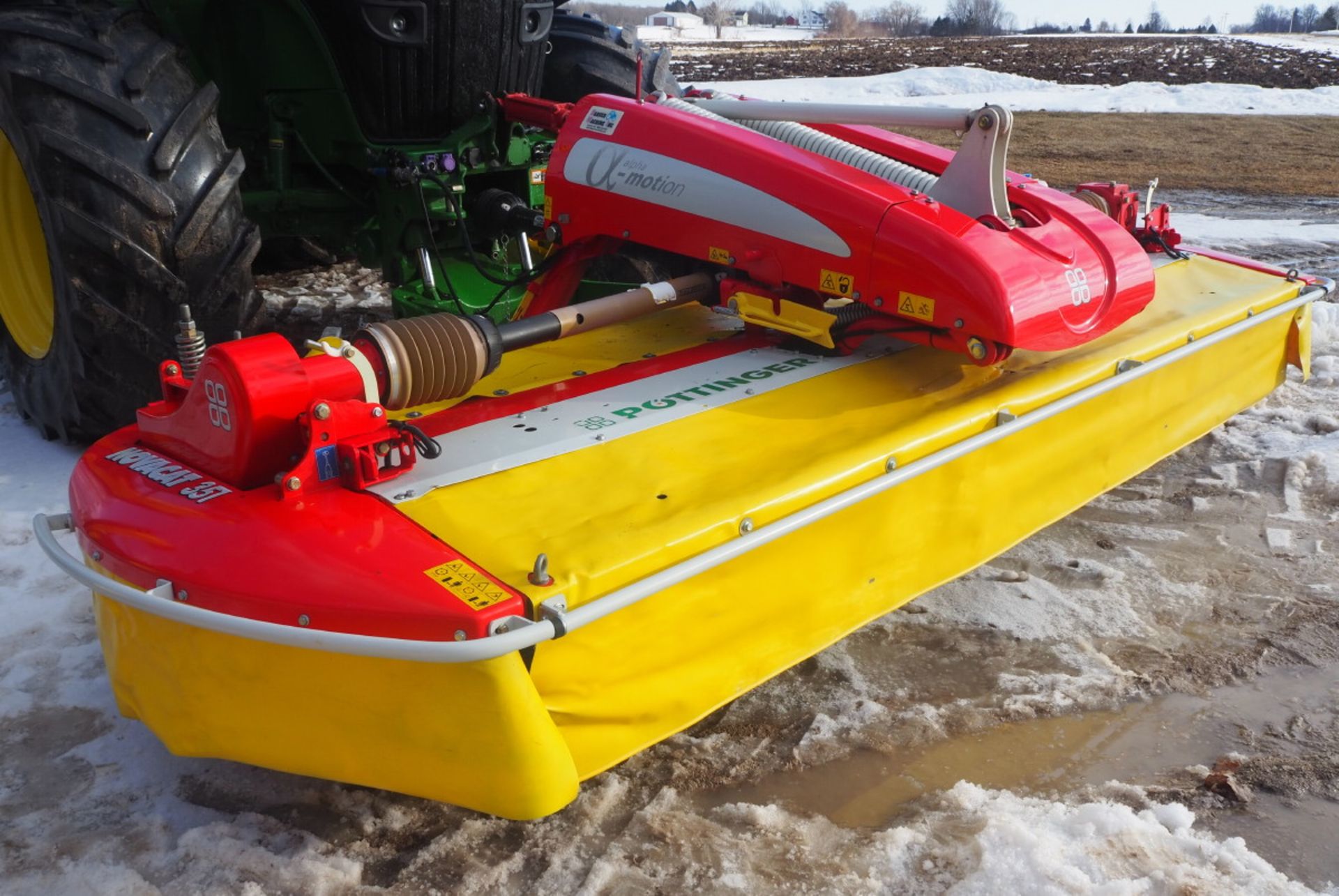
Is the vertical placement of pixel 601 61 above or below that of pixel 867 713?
above

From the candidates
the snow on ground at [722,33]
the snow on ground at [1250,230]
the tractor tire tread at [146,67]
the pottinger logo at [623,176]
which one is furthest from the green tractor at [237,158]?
the snow on ground at [722,33]

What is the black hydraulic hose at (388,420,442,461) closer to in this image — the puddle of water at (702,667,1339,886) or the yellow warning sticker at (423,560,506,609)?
the yellow warning sticker at (423,560,506,609)

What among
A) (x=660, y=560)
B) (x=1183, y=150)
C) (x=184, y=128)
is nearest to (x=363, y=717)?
(x=660, y=560)

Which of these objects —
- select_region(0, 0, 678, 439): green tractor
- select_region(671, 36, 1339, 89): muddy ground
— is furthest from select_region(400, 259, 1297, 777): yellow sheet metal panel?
select_region(671, 36, 1339, 89): muddy ground

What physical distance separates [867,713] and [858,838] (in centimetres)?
38

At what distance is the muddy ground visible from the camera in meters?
19.1

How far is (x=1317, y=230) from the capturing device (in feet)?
23.1

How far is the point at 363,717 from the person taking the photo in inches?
74.3

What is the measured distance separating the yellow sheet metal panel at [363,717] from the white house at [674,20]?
5985 centimetres

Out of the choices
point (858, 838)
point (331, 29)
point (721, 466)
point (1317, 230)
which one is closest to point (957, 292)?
point (721, 466)

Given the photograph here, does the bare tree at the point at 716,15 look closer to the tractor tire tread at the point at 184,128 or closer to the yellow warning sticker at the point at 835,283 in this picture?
the tractor tire tread at the point at 184,128

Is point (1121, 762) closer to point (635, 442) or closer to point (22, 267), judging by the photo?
point (635, 442)

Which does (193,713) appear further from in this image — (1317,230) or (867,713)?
(1317,230)

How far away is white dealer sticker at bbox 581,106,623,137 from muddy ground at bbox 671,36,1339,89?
55.1 ft
